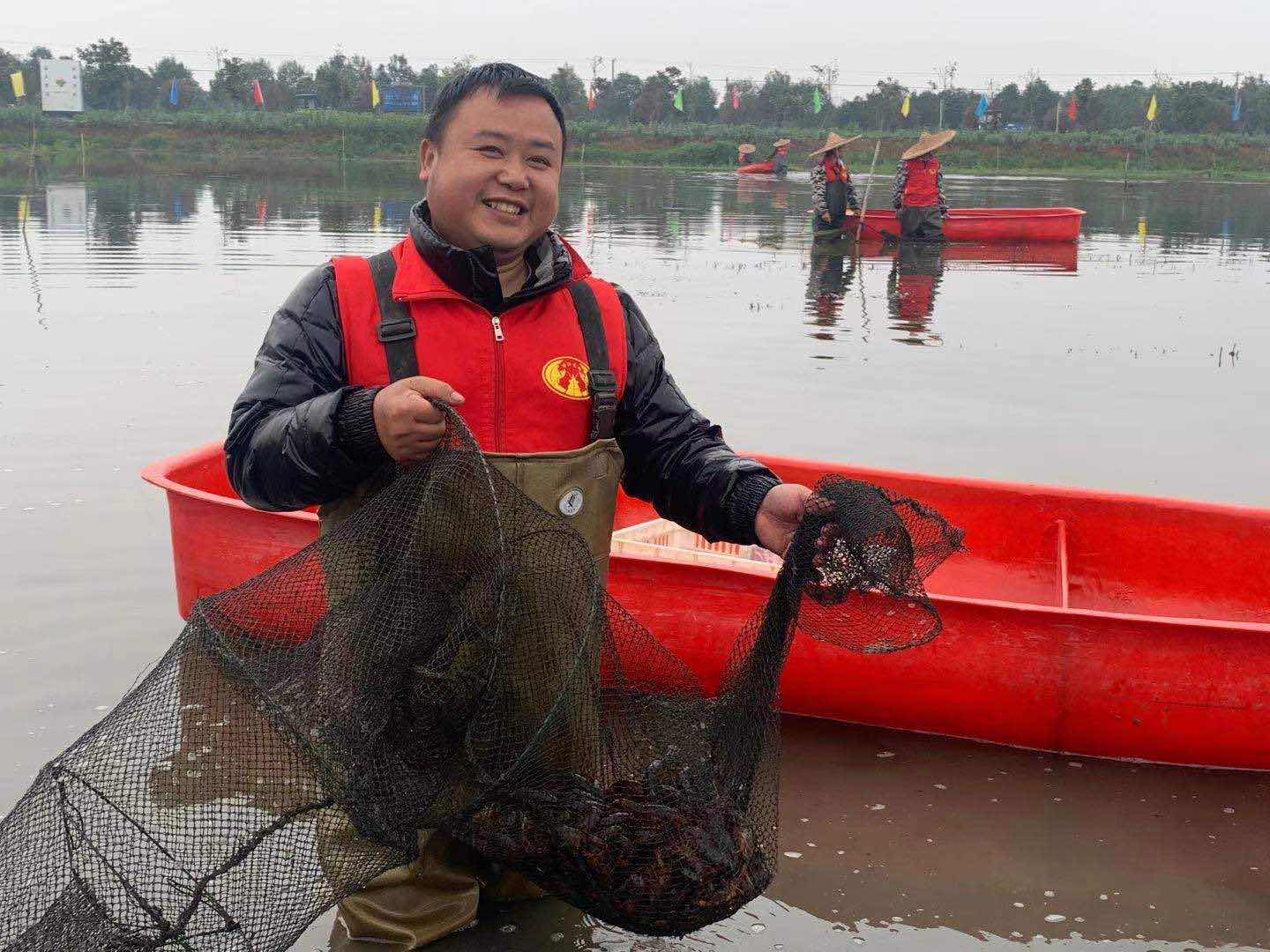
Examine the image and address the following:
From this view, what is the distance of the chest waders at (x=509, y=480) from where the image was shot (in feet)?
9.54

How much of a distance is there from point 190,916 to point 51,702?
8.75 ft

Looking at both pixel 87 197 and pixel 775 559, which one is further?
pixel 87 197

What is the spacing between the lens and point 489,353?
2938 mm

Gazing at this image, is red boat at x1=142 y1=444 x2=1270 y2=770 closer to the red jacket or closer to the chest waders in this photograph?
the chest waders

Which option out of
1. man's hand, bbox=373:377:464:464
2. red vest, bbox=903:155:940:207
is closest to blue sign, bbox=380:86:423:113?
red vest, bbox=903:155:940:207

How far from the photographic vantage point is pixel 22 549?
263 inches

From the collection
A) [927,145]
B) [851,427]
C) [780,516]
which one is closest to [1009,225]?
[927,145]

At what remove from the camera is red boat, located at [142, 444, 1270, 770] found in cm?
473

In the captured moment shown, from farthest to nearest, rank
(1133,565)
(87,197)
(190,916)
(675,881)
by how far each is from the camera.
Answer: (87,197)
(1133,565)
(675,881)
(190,916)

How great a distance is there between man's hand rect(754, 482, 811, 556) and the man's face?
31.6 inches

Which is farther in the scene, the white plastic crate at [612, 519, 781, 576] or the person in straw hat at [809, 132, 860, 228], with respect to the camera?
the person in straw hat at [809, 132, 860, 228]

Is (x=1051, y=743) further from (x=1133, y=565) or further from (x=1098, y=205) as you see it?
(x=1098, y=205)

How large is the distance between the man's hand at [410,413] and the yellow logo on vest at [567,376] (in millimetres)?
387

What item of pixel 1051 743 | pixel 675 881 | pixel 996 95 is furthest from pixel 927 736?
pixel 996 95
